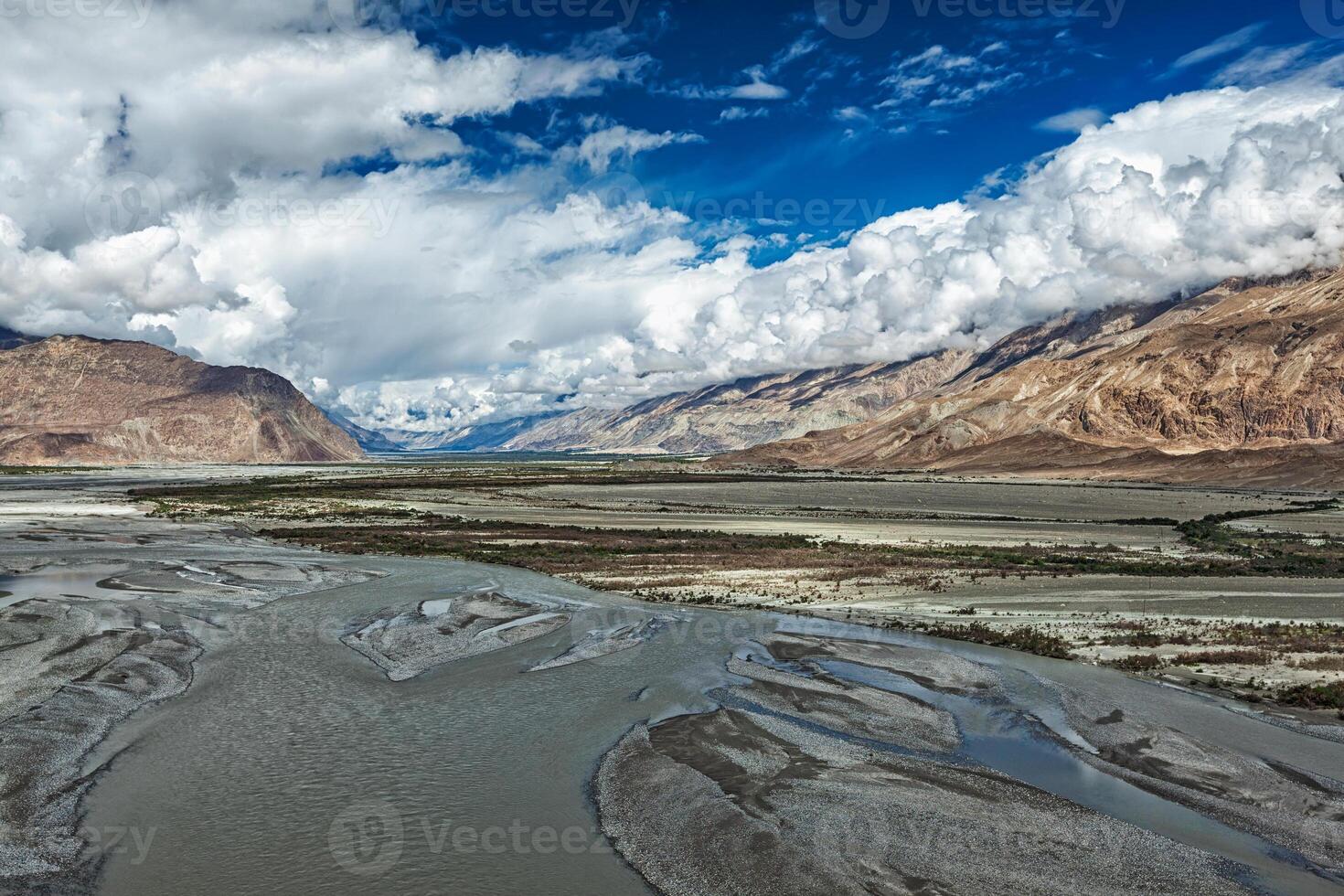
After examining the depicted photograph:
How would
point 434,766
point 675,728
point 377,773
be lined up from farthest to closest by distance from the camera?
point 675,728 < point 434,766 < point 377,773

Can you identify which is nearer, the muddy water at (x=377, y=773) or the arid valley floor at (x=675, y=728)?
the muddy water at (x=377, y=773)

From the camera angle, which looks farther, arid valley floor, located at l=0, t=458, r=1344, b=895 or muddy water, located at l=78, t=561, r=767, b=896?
arid valley floor, located at l=0, t=458, r=1344, b=895

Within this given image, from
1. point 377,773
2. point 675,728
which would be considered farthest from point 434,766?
point 675,728

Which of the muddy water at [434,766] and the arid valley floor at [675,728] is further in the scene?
the arid valley floor at [675,728]

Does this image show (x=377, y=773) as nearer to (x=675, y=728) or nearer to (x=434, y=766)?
(x=434, y=766)

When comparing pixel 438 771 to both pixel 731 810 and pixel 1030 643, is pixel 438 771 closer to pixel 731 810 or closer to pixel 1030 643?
pixel 731 810

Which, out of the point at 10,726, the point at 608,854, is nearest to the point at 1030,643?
the point at 608,854

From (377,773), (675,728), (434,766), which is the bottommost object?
(675,728)

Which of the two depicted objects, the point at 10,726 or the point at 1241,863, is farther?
the point at 10,726
